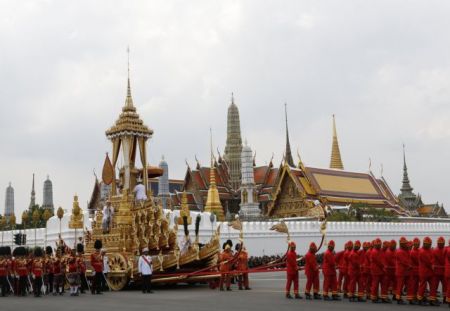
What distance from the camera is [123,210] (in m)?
16.2

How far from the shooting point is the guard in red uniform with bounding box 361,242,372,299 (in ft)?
40.5

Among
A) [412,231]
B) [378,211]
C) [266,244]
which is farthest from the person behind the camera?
[378,211]

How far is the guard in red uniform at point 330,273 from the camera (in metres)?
12.6

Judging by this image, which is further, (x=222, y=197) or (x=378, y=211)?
(x=222, y=197)

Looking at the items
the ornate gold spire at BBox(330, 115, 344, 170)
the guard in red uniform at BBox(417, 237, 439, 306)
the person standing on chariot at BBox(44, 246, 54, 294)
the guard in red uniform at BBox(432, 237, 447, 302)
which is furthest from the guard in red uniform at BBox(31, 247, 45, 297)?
the ornate gold spire at BBox(330, 115, 344, 170)

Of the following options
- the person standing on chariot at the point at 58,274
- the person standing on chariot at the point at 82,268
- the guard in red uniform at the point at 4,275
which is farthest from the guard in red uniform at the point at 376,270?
the guard in red uniform at the point at 4,275

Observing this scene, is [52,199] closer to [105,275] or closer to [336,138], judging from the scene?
[336,138]

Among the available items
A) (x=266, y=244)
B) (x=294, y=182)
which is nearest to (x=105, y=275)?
(x=266, y=244)

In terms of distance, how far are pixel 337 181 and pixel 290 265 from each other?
34.3 metres

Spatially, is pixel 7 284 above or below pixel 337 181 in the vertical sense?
below

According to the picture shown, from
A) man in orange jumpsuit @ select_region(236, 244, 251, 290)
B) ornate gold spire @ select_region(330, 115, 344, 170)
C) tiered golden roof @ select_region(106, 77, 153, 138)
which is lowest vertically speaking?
man in orange jumpsuit @ select_region(236, 244, 251, 290)

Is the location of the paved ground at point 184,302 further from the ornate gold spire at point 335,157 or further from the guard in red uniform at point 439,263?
the ornate gold spire at point 335,157

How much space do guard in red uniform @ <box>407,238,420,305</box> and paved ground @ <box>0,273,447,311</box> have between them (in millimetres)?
369

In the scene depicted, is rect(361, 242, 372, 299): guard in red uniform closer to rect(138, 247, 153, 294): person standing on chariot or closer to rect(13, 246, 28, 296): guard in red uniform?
rect(138, 247, 153, 294): person standing on chariot
